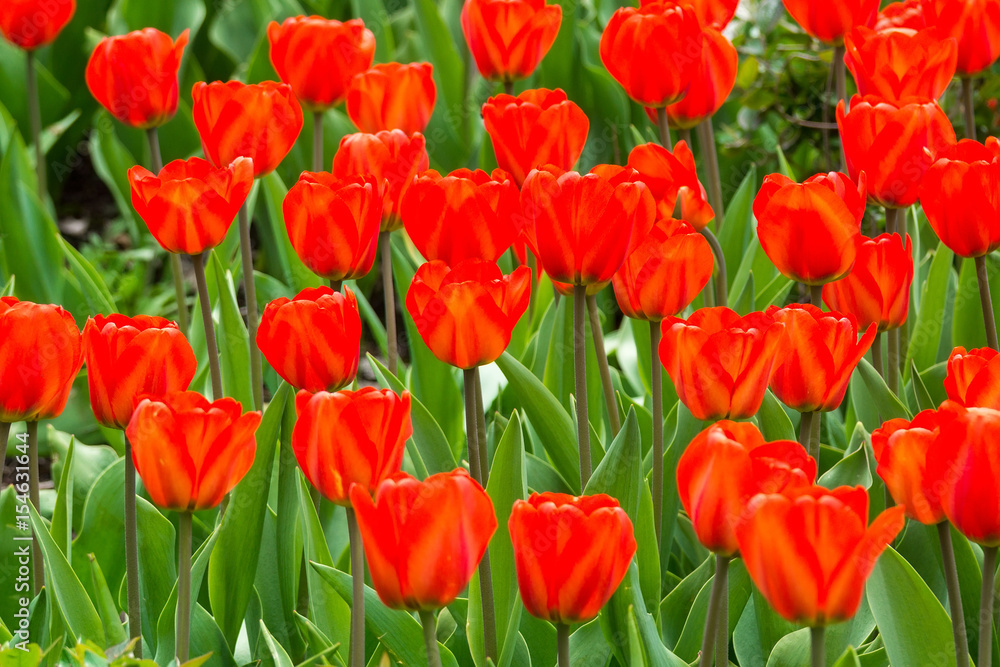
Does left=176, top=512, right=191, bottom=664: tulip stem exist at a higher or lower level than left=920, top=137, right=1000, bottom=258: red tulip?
lower

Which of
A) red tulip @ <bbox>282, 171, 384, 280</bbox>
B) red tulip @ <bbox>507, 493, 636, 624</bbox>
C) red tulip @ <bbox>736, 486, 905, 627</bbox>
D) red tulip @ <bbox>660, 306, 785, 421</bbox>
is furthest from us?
red tulip @ <bbox>282, 171, 384, 280</bbox>

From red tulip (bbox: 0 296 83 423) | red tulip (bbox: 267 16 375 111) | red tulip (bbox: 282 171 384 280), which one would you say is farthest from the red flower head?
red tulip (bbox: 267 16 375 111)

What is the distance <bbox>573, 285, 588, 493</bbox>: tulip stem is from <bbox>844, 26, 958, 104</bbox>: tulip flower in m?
0.77

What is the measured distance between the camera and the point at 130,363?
1.29 m

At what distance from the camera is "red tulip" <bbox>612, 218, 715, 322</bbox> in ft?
4.77

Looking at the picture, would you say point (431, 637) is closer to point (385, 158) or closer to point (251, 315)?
point (385, 158)

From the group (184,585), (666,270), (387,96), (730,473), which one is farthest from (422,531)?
(387,96)

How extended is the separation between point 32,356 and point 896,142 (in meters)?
1.23

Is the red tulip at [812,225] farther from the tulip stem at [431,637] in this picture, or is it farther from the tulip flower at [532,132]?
the tulip stem at [431,637]

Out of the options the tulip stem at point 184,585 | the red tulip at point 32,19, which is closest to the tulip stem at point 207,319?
the tulip stem at point 184,585

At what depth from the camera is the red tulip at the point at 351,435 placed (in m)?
1.11

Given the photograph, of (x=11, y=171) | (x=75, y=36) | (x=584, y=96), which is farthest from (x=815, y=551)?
(x=75, y=36)

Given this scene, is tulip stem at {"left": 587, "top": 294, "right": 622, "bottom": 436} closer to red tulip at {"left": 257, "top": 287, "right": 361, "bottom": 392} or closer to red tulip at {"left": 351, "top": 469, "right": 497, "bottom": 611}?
red tulip at {"left": 257, "top": 287, "right": 361, "bottom": 392}

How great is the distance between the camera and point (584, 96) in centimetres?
348
